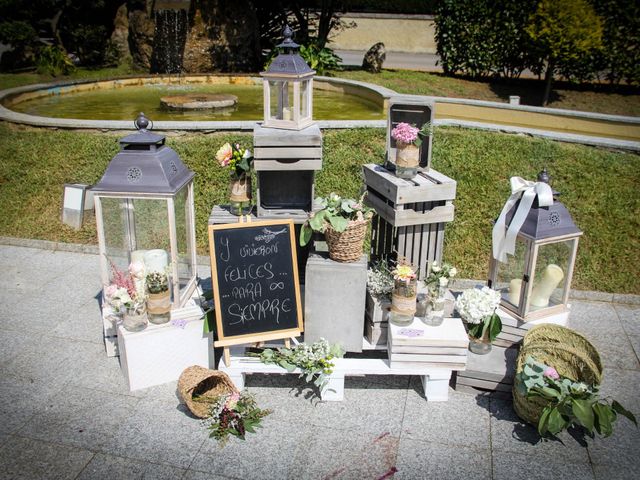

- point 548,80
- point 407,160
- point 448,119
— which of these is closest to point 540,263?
point 407,160

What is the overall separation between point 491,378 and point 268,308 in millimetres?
1850

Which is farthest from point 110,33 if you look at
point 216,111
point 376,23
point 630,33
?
point 630,33

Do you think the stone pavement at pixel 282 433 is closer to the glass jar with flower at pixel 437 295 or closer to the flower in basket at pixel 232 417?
the flower in basket at pixel 232 417

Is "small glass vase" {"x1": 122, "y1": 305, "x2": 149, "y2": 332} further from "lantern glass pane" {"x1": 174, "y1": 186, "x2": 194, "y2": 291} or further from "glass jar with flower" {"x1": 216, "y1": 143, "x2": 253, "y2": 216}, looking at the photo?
"glass jar with flower" {"x1": 216, "y1": 143, "x2": 253, "y2": 216}

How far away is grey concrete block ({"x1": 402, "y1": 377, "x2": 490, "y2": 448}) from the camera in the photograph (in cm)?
420

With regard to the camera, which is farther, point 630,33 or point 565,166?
point 630,33

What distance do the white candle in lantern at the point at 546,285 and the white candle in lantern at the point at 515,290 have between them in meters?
0.11

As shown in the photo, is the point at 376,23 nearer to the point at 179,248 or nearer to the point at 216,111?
the point at 216,111

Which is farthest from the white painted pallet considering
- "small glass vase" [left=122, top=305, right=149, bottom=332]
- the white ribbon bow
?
the white ribbon bow

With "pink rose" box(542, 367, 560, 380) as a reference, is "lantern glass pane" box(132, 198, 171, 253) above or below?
above

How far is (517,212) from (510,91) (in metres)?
10.0

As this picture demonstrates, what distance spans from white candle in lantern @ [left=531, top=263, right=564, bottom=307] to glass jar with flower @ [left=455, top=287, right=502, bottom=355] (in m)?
0.34

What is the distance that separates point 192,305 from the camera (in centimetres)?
495

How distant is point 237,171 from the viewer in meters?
5.00
